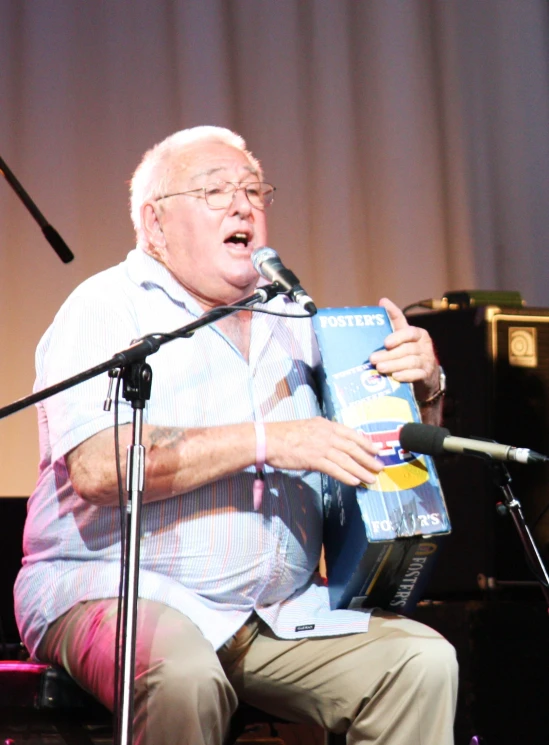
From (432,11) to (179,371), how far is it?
2.61 metres

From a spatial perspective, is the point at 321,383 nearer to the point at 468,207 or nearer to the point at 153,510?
the point at 153,510

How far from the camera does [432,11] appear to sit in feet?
13.4

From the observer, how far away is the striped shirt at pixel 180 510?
1.99 metres

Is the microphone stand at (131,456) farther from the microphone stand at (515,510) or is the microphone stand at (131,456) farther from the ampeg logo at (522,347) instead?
the ampeg logo at (522,347)

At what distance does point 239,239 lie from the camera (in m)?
2.31

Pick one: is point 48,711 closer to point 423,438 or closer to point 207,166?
point 423,438

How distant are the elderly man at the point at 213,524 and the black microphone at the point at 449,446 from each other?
88mm

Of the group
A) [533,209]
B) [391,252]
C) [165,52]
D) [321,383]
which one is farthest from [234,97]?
[321,383]

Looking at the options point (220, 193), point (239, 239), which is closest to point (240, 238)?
point (239, 239)

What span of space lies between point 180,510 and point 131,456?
373 millimetres

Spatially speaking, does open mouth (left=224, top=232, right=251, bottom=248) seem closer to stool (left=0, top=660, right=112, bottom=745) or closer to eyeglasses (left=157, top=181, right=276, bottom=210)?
eyeglasses (left=157, top=181, right=276, bottom=210)

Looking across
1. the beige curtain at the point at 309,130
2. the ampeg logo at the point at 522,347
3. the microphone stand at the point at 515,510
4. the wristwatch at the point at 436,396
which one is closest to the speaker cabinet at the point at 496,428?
the ampeg logo at the point at 522,347

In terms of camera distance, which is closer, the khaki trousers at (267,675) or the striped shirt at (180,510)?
the khaki trousers at (267,675)

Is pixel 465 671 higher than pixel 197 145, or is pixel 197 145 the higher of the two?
pixel 197 145
